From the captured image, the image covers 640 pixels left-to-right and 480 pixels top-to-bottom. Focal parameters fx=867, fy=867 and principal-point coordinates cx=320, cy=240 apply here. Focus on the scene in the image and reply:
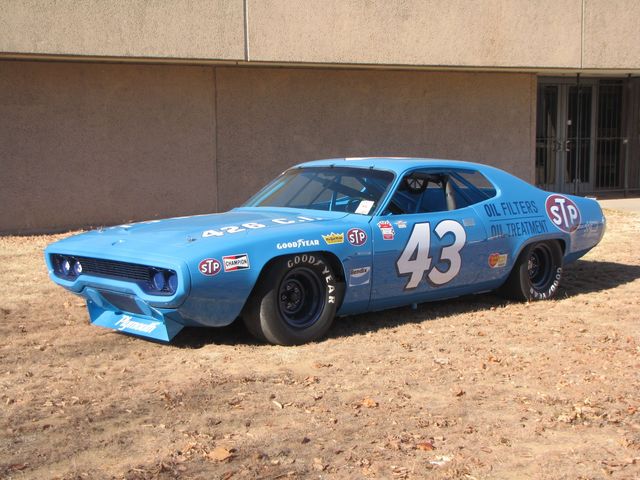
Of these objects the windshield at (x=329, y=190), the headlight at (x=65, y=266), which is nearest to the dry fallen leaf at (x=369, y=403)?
the windshield at (x=329, y=190)

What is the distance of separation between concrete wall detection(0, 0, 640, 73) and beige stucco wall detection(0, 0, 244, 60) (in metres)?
0.01

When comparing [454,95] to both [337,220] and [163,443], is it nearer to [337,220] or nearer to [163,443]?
[337,220]

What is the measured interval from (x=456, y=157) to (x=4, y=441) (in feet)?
41.0

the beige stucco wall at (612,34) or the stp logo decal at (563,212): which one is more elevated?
the beige stucco wall at (612,34)

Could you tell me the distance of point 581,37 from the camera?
50.7 ft

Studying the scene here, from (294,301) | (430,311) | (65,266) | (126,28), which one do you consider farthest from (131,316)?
(126,28)

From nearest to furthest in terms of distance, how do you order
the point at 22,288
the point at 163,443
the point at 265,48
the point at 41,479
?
the point at 41,479 → the point at 163,443 → the point at 22,288 → the point at 265,48

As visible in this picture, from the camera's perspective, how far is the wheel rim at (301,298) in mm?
5891

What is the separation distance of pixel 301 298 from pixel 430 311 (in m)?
1.58

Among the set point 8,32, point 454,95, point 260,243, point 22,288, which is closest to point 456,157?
point 454,95

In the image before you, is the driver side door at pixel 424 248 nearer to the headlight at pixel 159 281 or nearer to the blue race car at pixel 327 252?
the blue race car at pixel 327 252

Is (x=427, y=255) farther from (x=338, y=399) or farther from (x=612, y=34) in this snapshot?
(x=612, y=34)

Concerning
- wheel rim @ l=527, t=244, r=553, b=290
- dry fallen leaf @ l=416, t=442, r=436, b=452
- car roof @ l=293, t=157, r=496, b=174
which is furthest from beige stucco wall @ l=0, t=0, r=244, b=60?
dry fallen leaf @ l=416, t=442, r=436, b=452

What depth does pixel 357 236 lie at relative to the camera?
6.11 meters
